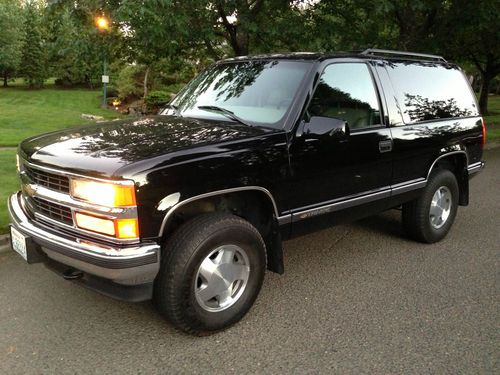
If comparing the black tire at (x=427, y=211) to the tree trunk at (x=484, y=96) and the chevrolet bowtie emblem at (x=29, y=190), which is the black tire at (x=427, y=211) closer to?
the chevrolet bowtie emblem at (x=29, y=190)

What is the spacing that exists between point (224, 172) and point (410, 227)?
2719 millimetres

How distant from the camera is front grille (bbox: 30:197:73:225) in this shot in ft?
9.90

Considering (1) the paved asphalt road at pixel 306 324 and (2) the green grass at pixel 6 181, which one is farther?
(2) the green grass at pixel 6 181

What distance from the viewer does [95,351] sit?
122 inches

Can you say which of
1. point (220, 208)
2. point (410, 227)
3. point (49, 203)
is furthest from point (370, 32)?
point (49, 203)

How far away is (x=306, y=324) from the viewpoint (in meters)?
3.46

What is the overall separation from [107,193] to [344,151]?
6.41 ft

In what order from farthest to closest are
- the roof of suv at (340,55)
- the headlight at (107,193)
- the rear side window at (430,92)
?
the rear side window at (430,92)
the roof of suv at (340,55)
the headlight at (107,193)

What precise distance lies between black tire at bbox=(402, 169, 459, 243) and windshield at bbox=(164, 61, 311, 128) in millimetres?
2013

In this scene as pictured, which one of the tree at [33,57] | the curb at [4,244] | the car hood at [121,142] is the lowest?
the curb at [4,244]

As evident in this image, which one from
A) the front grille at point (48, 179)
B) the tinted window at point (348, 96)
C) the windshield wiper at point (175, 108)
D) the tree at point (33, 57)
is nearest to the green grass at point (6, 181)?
the front grille at point (48, 179)

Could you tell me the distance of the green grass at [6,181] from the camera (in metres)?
5.30

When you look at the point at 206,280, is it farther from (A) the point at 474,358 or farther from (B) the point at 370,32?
(B) the point at 370,32

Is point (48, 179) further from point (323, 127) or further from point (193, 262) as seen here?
point (323, 127)
